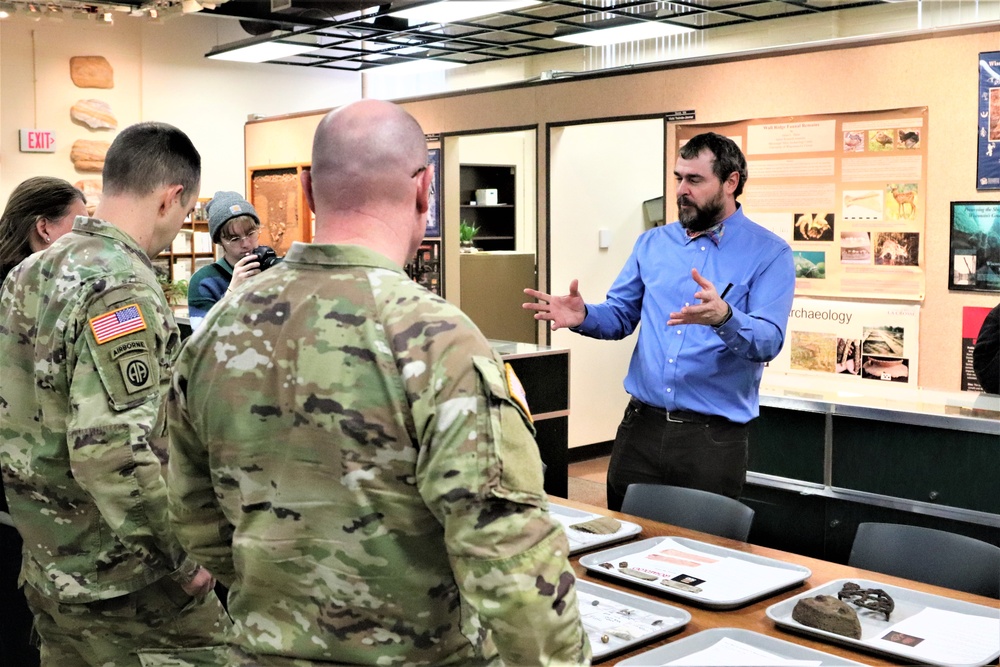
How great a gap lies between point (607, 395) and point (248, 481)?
22.1ft

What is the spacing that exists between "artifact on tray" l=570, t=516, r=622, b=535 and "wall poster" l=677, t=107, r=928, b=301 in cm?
315

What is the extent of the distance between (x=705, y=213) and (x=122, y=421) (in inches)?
79.5

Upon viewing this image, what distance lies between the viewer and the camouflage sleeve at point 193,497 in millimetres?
1531

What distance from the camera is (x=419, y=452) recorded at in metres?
1.33

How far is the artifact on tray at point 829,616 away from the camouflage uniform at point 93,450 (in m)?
1.34

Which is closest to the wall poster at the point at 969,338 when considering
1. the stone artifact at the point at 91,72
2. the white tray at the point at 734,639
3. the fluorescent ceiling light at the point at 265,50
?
the white tray at the point at 734,639

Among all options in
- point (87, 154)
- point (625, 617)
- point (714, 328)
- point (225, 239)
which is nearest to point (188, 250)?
point (87, 154)

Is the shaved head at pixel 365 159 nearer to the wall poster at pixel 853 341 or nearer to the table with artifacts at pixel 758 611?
the table with artifacts at pixel 758 611

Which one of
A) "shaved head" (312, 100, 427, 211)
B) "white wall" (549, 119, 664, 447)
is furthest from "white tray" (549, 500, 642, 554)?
"white wall" (549, 119, 664, 447)

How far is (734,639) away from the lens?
1.93 meters

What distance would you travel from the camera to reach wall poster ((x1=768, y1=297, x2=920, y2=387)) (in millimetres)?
5176

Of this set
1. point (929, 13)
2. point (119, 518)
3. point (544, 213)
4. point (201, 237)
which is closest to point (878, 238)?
point (544, 213)

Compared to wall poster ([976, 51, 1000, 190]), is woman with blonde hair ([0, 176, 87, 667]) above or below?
below

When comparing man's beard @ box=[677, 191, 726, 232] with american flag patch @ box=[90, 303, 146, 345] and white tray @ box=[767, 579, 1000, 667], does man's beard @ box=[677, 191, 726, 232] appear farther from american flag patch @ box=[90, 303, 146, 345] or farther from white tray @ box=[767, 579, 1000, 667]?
american flag patch @ box=[90, 303, 146, 345]
